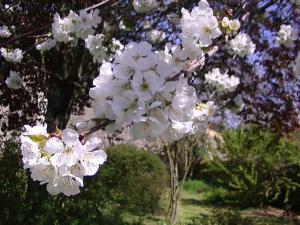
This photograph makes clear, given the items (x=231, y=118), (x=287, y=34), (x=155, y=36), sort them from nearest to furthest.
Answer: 1. (x=287, y=34)
2. (x=155, y=36)
3. (x=231, y=118)

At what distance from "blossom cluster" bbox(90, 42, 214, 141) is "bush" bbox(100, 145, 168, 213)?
5964 mm

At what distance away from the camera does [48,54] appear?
6293 mm

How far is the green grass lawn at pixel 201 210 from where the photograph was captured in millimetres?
8363

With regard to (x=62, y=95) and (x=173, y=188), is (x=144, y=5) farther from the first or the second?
(x=173, y=188)

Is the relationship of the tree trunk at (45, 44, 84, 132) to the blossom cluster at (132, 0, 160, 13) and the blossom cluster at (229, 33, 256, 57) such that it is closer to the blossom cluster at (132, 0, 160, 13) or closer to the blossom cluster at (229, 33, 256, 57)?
the blossom cluster at (132, 0, 160, 13)

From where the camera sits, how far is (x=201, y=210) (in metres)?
10.3

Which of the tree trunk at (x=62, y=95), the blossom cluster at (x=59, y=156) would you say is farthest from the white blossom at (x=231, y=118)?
the blossom cluster at (x=59, y=156)

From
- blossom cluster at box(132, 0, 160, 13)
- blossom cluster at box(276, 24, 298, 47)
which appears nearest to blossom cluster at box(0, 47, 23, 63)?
blossom cluster at box(132, 0, 160, 13)

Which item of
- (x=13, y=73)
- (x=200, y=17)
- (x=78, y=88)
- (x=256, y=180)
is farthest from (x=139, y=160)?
(x=200, y=17)

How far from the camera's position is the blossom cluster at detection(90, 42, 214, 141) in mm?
1613

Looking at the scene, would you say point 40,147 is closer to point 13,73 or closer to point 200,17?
point 200,17

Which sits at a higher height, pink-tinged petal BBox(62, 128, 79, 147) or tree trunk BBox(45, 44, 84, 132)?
tree trunk BBox(45, 44, 84, 132)

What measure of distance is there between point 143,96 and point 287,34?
4.21 m

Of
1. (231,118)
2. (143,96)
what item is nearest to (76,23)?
(143,96)
